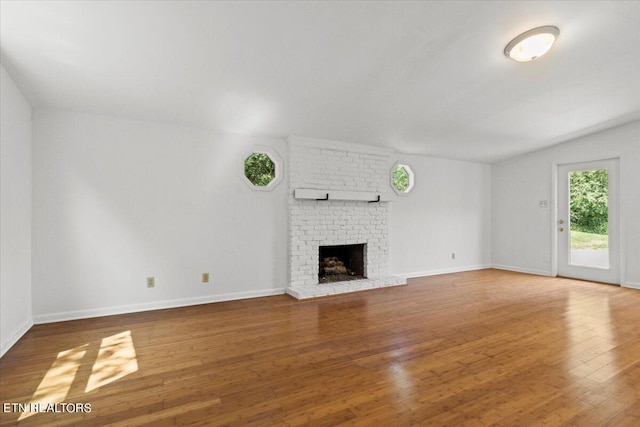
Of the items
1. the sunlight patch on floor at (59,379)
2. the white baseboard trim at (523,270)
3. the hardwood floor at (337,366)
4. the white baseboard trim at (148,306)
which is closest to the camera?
the hardwood floor at (337,366)

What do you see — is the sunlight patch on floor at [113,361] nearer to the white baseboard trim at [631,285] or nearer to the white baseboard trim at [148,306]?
the white baseboard trim at [148,306]

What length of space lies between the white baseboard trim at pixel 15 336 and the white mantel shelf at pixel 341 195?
3.12 m

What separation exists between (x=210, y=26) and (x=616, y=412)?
Result: 3548 mm

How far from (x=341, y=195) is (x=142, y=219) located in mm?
2654

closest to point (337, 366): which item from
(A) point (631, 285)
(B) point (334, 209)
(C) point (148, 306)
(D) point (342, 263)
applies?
(C) point (148, 306)

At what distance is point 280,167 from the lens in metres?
4.43

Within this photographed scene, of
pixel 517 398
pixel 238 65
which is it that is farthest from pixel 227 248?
pixel 517 398

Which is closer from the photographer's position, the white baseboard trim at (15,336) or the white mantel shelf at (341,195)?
the white baseboard trim at (15,336)

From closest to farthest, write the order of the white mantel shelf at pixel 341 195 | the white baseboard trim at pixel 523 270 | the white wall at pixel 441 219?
the white mantel shelf at pixel 341 195, the white wall at pixel 441 219, the white baseboard trim at pixel 523 270

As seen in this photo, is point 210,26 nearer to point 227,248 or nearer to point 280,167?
point 280,167

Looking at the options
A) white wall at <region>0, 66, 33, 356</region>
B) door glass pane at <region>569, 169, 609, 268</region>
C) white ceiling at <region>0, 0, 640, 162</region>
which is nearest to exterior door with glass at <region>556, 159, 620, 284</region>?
door glass pane at <region>569, 169, 609, 268</region>

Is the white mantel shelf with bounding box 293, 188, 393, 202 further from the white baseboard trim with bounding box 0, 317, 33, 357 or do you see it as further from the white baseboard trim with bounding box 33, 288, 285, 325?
the white baseboard trim with bounding box 0, 317, 33, 357

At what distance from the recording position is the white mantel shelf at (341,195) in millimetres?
4363

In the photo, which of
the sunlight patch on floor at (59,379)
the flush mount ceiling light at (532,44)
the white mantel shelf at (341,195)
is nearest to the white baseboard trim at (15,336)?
the sunlight patch on floor at (59,379)
